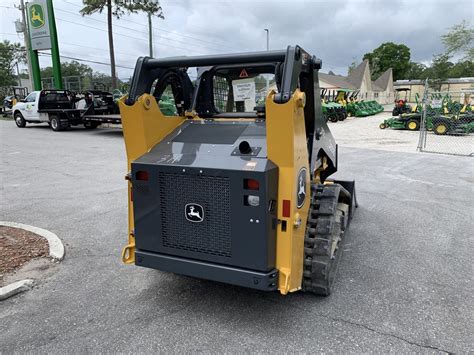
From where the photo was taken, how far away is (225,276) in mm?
2959

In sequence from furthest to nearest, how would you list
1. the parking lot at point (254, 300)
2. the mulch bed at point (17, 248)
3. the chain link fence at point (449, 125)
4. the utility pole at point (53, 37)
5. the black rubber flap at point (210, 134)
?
the utility pole at point (53, 37), the chain link fence at point (449, 125), the mulch bed at point (17, 248), the black rubber flap at point (210, 134), the parking lot at point (254, 300)

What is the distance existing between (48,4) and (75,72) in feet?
194

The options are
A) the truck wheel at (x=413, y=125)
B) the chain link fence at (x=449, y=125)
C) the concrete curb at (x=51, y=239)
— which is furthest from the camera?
the truck wheel at (x=413, y=125)

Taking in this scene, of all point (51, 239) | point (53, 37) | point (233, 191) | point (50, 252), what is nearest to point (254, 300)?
point (233, 191)

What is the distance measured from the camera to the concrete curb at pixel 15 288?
11.4ft

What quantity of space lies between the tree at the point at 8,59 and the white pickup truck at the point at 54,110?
42764 mm

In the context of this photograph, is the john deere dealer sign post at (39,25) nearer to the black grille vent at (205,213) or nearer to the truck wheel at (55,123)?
the truck wheel at (55,123)

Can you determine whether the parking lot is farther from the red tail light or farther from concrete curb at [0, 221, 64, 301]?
the red tail light

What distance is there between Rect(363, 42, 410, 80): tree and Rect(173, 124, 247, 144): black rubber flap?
298 feet

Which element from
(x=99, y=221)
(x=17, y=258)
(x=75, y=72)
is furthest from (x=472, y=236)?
(x=75, y=72)

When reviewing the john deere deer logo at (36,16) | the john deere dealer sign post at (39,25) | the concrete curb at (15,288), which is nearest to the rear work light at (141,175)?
the concrete curb at (15,288)

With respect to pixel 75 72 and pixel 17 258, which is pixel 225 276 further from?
pixel 75 72

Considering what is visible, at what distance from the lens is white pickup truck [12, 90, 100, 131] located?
18.2 m

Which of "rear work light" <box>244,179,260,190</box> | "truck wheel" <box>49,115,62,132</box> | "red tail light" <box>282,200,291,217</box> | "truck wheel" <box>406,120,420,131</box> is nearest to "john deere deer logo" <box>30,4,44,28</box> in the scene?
"truck wheel" <box>49,115,62,132</box>
